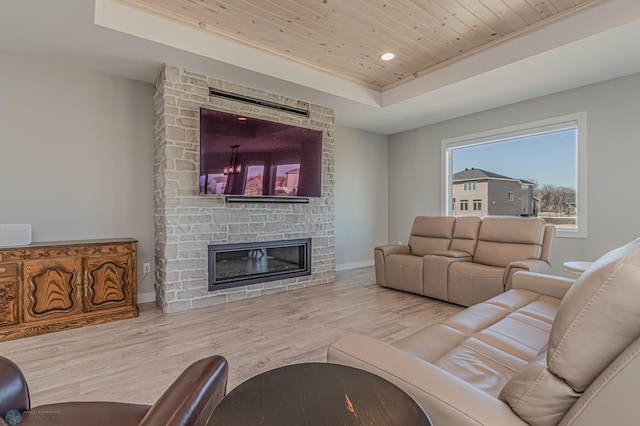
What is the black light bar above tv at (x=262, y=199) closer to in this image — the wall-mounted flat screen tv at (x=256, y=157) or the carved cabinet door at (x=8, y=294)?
the wall-mounted flat screen tv at (x=256, y=157)

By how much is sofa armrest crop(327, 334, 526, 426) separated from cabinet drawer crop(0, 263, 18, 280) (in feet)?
9.51

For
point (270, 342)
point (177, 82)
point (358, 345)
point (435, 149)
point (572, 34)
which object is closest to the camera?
point (358, 345)

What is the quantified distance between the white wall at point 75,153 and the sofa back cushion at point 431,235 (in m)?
3.40

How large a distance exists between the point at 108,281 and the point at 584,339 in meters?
3.47

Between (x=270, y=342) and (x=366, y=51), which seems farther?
(x=366, y=51)

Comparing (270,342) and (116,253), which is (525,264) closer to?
(270,342)

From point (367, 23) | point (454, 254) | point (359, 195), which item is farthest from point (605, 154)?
point (359, 195)

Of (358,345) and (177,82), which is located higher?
(177,82)

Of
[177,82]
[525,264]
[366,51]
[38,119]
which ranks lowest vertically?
[525,264]

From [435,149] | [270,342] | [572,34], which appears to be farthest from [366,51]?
[270,342]

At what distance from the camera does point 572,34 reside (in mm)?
2668

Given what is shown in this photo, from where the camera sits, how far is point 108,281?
9.64 feet

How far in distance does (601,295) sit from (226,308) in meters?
3.23

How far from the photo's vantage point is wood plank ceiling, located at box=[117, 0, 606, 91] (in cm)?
258
